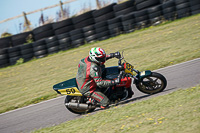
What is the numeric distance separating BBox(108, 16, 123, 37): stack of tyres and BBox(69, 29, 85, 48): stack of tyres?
183 cm

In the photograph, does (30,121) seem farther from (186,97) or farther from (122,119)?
(186,97)

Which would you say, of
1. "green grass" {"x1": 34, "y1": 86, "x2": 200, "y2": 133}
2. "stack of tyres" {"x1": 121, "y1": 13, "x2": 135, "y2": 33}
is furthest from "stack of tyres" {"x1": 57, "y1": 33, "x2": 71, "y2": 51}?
"green grass" {"x1": 34, "y1": 86, "x2": 200, "y2": 133}

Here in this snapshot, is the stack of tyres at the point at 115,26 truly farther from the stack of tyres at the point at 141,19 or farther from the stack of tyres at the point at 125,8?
the stack of tyres at the point at 141,19

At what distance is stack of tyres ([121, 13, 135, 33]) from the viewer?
54.1ft

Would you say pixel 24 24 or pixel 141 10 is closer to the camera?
pixel 141 10

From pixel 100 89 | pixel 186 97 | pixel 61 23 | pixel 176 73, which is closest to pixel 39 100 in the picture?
pixel 100 89

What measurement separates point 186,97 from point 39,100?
535 cm

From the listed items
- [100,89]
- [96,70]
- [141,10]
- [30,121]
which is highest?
[141,10]

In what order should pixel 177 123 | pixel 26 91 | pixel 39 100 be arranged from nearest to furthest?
pixel 177 123, pixel 39 100, pixel 26 91

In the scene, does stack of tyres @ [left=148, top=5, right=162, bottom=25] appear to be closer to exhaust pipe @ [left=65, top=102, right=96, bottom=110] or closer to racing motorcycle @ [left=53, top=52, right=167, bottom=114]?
racing motorcycle @ [left=53, top=52, right=167, bottom=114]

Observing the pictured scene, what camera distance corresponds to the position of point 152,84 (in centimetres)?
670

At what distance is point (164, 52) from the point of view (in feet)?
37.8

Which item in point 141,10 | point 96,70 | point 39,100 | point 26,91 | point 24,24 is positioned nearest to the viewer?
point 96,70

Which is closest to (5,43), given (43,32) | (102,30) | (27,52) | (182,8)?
(27,52)
